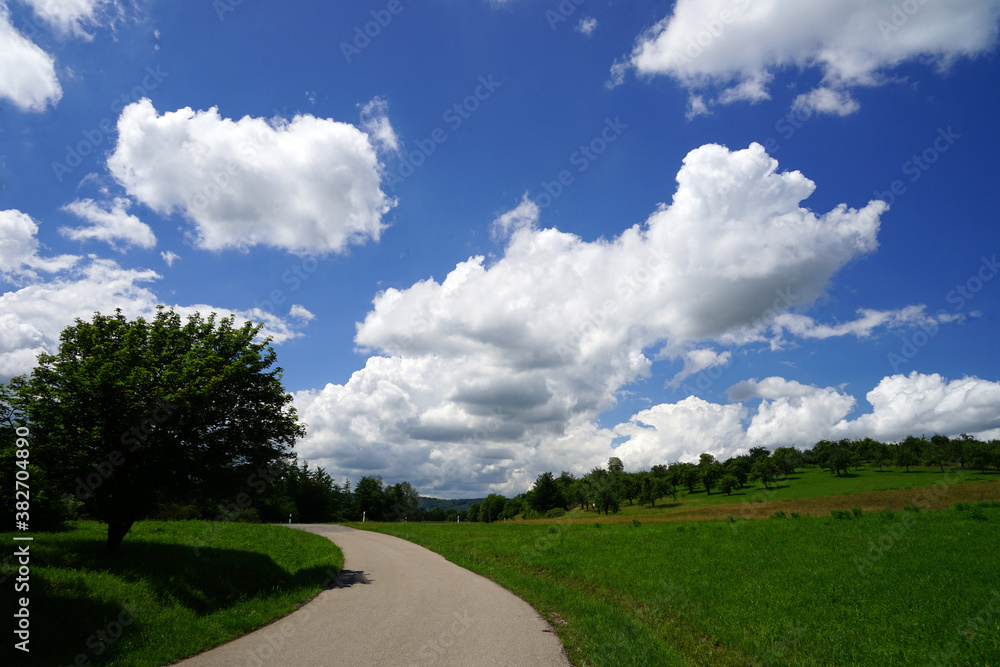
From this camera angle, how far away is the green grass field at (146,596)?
8219mm

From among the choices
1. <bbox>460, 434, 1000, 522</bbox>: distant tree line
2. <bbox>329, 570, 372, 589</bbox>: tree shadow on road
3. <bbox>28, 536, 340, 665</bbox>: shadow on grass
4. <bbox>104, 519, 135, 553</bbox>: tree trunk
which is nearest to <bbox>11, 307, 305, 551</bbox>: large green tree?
<bbox>104, 519, 135, 553</bbox>: tree trunk

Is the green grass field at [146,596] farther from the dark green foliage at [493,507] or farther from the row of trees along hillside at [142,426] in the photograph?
the dark green foliage at [493,507]

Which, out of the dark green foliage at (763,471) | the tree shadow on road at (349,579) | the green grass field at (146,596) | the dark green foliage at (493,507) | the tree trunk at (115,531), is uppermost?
the tree trunk at (115,531)

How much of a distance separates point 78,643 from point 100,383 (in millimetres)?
6998

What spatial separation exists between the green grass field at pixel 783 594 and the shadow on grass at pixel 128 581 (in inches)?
326

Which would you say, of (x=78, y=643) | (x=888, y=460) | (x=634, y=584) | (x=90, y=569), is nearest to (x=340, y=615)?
(x=78, y=643)

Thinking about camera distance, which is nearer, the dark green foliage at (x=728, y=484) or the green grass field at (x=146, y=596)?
the green grass field at (x=146, y=596)

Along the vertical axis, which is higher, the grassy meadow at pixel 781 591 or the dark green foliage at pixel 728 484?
the grassy meadow at pixel 781 591

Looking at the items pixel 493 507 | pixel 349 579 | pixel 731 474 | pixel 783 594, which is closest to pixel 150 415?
pixel 349 579

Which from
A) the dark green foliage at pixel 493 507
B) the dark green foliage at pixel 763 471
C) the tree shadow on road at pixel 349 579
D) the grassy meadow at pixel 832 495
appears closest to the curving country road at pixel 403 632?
the tree shadow on road at pixel 349 579

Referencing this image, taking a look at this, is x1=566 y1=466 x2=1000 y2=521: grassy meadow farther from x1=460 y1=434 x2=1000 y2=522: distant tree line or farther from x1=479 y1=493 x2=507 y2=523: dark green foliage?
x1=479 y1=493 x2=507 y2=523: dark green foliage

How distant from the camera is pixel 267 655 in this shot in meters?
8.23

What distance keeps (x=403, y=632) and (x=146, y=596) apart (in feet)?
20.9

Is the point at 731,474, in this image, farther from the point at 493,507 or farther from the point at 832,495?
the point at 493,507
